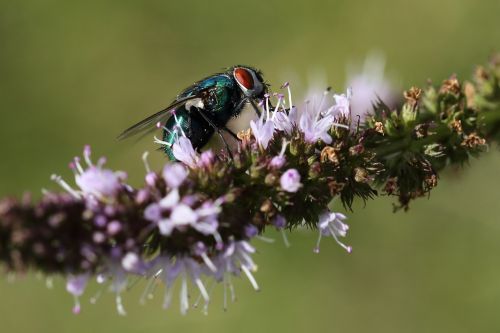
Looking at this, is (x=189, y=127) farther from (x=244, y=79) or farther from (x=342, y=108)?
(x=342, y=108)

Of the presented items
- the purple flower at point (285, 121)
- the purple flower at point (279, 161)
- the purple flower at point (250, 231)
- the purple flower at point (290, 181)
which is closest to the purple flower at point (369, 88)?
the purple flower at point (285, 121)

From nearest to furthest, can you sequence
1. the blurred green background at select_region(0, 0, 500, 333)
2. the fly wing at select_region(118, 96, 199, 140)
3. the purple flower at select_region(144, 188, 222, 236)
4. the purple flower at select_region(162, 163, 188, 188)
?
the purple flower at select_region(144, 188, 222, 236), the purple flower at select_region(162, 163, 188, 188), the fly wing at select_region(118, 96, 199, 140), the blurred green background at select_region(0, 0, 500, 333)

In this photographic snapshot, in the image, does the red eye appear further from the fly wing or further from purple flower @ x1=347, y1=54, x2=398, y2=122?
purple flower @ x1=347, y1=54, x2=398, y2=122

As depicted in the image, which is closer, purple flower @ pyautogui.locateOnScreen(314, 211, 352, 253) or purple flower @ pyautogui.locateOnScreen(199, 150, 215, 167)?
purple flower @ pyautogui.locateOnScreen(199, 150, 215, 167)

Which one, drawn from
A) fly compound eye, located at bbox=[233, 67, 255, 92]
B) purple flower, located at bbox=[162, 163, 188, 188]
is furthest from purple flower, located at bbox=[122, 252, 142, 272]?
fly compound eye, located at bbox=[233, 67, 255, 92]

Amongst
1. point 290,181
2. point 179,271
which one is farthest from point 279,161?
point 179,271

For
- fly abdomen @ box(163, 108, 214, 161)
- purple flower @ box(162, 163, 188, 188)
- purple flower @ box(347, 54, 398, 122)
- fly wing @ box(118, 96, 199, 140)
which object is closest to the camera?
purple flower @ box(162, 163, 188, 188)

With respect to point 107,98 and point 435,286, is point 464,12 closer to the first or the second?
point 435,286
